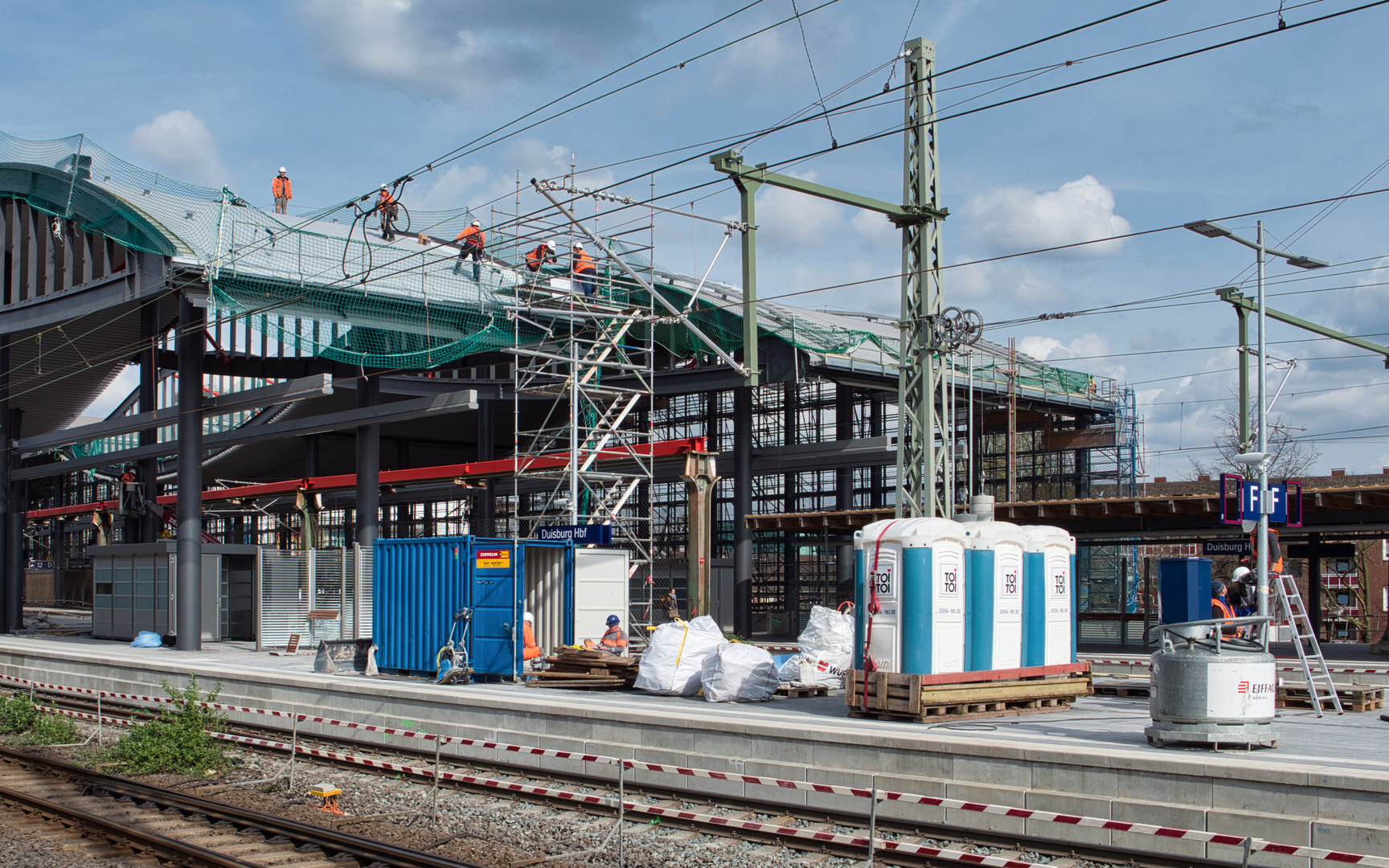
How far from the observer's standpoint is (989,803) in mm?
11008

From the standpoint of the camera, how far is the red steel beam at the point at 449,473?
3011 centimetres

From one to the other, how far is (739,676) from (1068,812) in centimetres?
688

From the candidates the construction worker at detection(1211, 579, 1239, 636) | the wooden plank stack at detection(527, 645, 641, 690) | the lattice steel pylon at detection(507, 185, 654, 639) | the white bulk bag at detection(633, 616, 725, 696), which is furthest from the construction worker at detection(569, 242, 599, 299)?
the construction worker at detection(1211, 579, 1239, 636)

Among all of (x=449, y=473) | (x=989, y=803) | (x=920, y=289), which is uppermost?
(x=920, y=289)

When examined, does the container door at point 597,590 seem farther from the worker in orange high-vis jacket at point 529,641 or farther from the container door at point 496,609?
the container door at point 496,609

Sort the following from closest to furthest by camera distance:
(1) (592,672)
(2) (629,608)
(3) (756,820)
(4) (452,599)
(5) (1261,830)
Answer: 1. (5) (1261,830)
2. (3) (756,820)
3. (1) (592,672)
4. (4) (452,599)
5. (2) (629,608)

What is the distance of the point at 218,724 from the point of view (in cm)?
1775

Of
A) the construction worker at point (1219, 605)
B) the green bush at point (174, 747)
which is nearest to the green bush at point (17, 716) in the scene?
the green bush at point (174, 747)

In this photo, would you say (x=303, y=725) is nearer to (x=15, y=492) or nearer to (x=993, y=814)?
(x=993, y=814)

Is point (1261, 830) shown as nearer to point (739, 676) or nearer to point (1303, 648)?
point (1303, 648)

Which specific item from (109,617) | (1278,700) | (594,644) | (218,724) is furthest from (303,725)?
(109,617)

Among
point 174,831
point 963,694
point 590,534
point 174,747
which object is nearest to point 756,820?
point 963,694

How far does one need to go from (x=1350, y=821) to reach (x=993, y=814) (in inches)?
115

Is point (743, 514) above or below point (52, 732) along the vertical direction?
above
